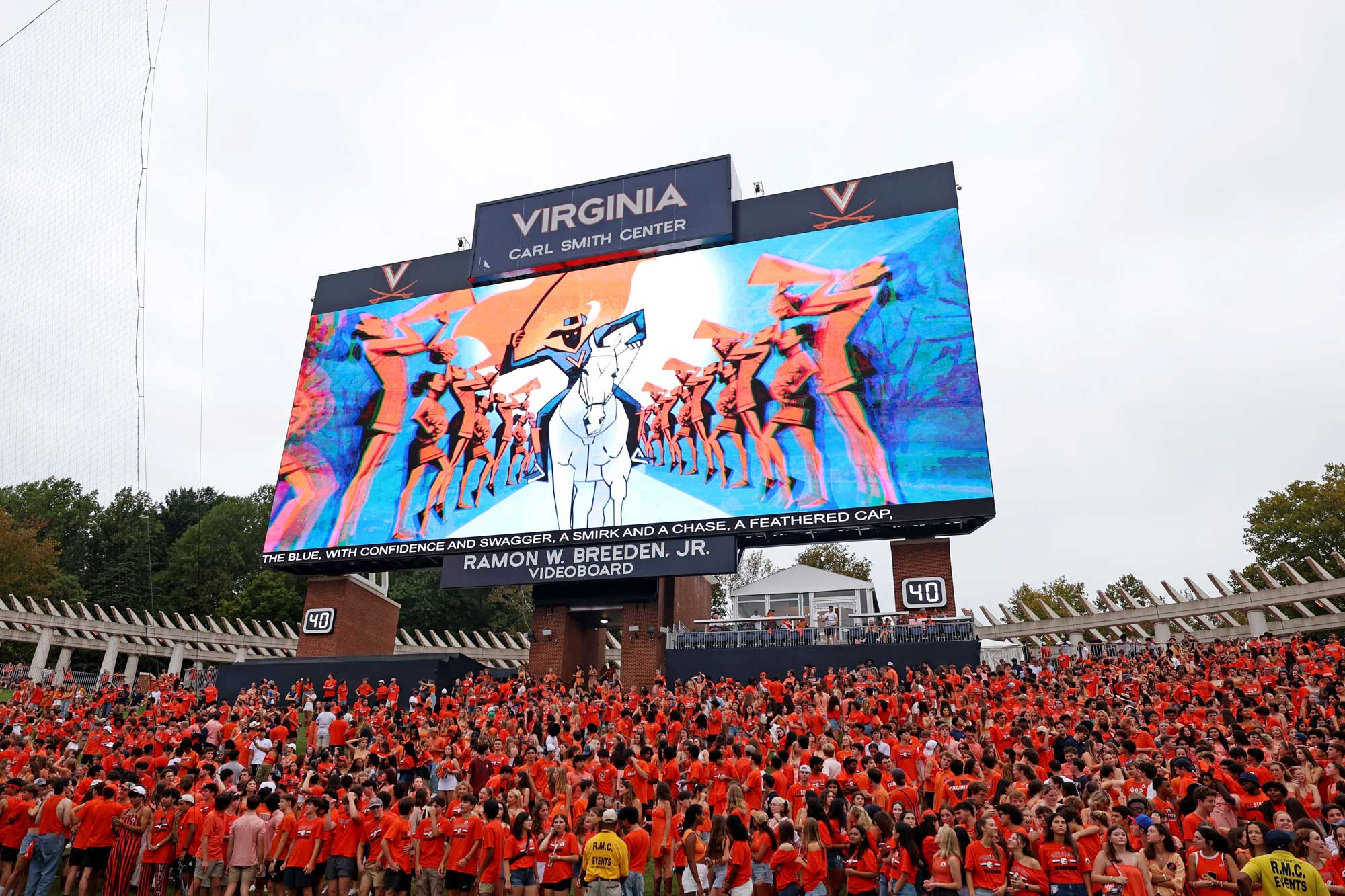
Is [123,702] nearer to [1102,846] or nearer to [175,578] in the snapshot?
[1102,846]

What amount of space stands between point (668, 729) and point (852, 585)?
2707cm

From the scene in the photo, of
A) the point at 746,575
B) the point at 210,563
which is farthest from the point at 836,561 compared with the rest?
the point at 210,563

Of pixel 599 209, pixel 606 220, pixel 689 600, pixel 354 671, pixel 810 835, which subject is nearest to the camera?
pixel 810 835

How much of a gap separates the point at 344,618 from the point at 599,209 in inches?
748

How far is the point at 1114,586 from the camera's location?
78250 mm

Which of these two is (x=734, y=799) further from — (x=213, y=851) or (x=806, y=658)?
(x=806, y=658)

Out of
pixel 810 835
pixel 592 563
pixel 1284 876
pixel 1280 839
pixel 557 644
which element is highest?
pixel 592 563

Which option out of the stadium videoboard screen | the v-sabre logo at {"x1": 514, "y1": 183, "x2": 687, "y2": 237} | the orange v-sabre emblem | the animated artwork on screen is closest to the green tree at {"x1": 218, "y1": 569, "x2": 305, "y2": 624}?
the animated artwork on screen

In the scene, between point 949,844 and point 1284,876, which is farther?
point 949,844

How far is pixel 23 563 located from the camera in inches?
2254

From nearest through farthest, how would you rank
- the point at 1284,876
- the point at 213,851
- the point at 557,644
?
the point at 1284,876 < the point at 213,851 < the point at 557,644

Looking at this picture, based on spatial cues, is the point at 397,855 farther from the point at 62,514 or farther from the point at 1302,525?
the point at 62,514

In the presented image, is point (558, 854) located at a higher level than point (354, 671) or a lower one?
lower

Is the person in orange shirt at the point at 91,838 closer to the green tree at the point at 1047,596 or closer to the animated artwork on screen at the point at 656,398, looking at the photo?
the animated artwork on screen at the point at 656,398
